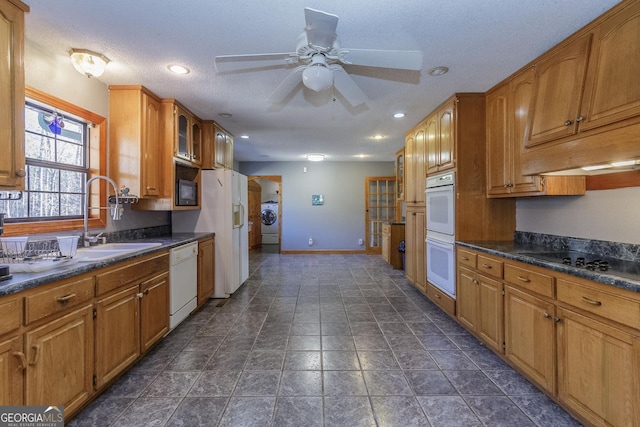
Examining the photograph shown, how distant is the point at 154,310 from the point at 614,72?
11.4 feet

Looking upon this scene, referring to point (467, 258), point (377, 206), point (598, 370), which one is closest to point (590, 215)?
point (467, 258)

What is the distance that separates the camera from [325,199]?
23.5 feet

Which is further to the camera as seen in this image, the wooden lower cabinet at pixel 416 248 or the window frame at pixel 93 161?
the wooden lower cabinet at pixel 416 248

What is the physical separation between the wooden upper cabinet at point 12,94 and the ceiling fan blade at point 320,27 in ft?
5.11

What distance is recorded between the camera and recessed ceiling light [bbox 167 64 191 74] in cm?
230

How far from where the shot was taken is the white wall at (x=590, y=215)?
5.90 feet

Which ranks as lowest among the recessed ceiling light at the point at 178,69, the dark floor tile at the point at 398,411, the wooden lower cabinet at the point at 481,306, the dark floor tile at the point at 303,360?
the dark floor tile at the point at 398,411

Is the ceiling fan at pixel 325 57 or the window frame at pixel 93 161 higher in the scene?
the ceiling fan at pixel 325 57

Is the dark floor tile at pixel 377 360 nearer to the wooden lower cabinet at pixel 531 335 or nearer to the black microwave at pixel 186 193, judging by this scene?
the wooden lower cabinet at pixel 531 335

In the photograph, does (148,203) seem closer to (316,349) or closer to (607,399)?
(316,349)

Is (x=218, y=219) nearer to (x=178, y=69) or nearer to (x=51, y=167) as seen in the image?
(x=51, y=167)

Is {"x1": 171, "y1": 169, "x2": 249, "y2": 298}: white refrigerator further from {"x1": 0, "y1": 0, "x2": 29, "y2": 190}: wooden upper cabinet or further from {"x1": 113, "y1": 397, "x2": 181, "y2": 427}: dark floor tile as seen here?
{"x1": 0, "y1": 0, "x2": 29, "y2": 190}: wooden upper cabinet

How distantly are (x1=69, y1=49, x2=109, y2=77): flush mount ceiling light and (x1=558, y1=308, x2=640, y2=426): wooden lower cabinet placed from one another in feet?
11.5

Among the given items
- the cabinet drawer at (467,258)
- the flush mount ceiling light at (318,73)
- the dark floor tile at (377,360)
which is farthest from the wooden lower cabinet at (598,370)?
the flush mount ceiling light at (318,73)
